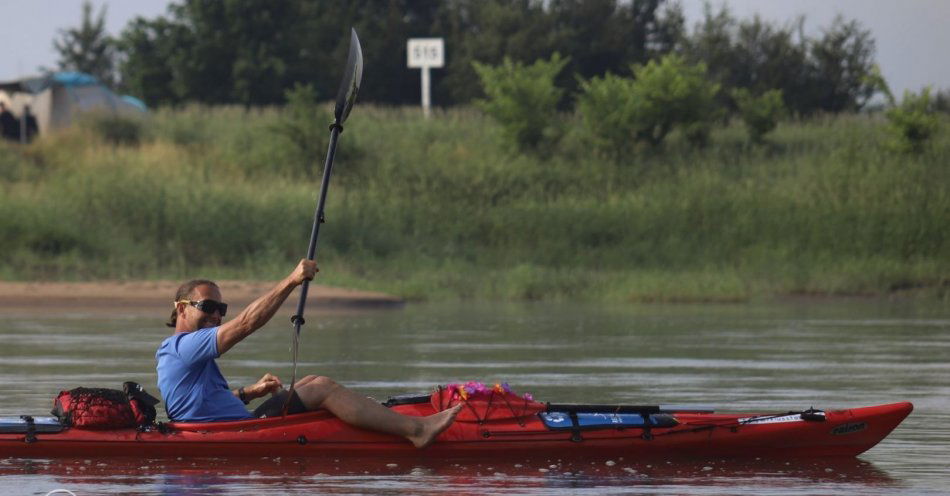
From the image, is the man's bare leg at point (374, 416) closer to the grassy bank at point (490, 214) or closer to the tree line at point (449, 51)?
the grassy bank at point (490, 214)

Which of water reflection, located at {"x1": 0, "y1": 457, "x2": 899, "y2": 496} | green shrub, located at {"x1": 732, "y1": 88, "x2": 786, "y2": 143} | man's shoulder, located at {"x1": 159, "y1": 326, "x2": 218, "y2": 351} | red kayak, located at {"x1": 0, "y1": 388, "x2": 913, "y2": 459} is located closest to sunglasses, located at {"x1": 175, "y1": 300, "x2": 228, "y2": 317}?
man's shoulder, located at {"x1": 159, "y1": 326, "x2": 218, "y2": 351}

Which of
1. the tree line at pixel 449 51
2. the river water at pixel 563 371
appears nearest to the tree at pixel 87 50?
the tree line at pixel 449 51

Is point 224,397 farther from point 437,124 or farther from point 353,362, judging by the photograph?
point 437,124

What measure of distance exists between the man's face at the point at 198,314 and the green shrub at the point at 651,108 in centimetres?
3086

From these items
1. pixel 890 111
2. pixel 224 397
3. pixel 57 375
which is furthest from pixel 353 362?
pixel 890 111

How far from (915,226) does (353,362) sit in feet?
63.1

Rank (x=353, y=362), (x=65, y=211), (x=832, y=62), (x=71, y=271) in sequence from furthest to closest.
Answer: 1. (x=832, y=62)
2. (x=65, y=211)
3. (x=71, y=271)
4. (x=353, y=362)

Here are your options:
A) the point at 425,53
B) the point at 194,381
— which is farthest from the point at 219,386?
the point at 425,53

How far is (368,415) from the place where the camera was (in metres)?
10.1

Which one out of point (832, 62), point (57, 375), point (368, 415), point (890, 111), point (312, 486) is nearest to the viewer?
point (312, 486)

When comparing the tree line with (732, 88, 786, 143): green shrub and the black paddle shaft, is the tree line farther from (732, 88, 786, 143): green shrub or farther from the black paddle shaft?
the black paddle shaft

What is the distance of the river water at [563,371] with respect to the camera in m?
9.59

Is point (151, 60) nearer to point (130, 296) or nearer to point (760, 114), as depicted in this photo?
point (760, 114)

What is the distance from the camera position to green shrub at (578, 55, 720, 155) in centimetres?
4028
